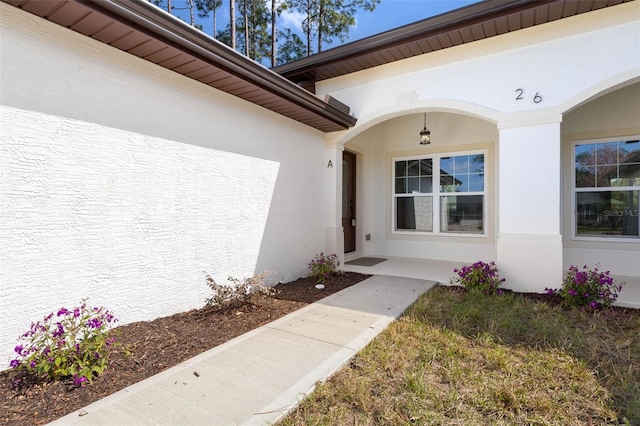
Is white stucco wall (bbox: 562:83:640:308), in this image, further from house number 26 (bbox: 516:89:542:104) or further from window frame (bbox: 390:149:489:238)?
house number 26 (bbox: 516:89:542:104)

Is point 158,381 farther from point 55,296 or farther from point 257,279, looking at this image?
point 257,279

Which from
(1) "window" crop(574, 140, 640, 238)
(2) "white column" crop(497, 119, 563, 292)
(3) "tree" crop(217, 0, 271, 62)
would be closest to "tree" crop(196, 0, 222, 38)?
(3) "tree" crop(217, 0, 271, 62)

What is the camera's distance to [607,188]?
6.05 metres

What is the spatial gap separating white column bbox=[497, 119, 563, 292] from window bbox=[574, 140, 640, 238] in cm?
229

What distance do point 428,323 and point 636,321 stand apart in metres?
2.43

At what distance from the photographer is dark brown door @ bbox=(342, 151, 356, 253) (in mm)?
7961

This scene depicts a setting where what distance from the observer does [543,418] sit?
2127 mm

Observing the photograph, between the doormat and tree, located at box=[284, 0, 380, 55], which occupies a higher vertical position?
tree, located at box=[284, 0, 380, 55]

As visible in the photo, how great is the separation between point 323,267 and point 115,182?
12.2 feet

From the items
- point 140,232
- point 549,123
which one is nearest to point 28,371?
point 140,232

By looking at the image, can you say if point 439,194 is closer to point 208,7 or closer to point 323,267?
point 323,267

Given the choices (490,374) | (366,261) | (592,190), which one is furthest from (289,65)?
(592,190)

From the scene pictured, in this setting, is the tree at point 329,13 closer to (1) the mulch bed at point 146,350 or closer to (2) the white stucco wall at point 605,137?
(2) the white stucco wall at point 605,137

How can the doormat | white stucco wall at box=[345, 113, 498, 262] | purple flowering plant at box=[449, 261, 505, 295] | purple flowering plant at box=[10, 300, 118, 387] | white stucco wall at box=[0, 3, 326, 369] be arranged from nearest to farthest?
purple flowering plant at box=[10, 300, 118, 387] → white stucco wall at box=[0, 3, 326, 369] → purple flowering plant at box=[449, 261, 505, 295] → white stucco wall at box=[345, 113, 498, 262] → the doormat
